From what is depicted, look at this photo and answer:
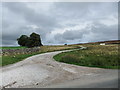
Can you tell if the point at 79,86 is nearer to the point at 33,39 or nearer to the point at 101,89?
the point at 101,89

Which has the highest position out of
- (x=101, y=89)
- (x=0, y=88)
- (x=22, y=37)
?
(x=22, y=37)

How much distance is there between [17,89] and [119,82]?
4.90 m

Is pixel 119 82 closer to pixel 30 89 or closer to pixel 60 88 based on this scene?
pixel 60 88

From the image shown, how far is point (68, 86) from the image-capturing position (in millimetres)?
4793

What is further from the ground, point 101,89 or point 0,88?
point 101,89

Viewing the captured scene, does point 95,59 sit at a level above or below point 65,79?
above

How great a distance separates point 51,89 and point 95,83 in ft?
6.84

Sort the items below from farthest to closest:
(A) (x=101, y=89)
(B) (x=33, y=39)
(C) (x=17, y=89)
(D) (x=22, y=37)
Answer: (D) (x=22, y=37)
(B) (x=33, y=39)
(C) (x=17, y=89)
(A) (x=101, y=89)

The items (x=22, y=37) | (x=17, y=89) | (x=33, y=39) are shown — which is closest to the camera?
(x=17, y=89)

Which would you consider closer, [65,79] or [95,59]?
[65,79]

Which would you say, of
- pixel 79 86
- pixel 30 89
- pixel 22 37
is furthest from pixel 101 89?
pixel 22 37

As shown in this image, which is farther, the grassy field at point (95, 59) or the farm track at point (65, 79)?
the grassy field at point (95, 59)

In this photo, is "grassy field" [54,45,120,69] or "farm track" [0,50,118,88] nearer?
"farm track" [0,50,118,88]

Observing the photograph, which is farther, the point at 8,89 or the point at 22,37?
the point at 22,37
